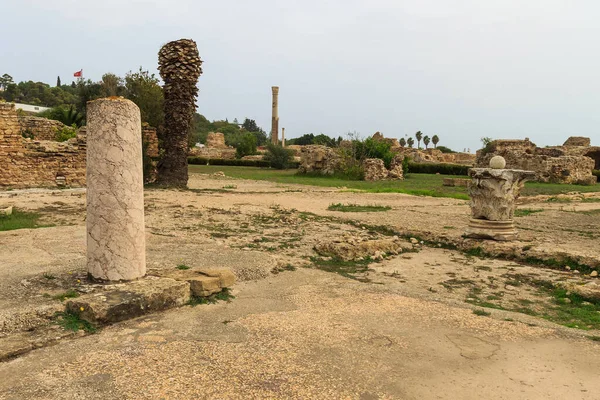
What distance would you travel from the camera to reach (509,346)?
3756 mm

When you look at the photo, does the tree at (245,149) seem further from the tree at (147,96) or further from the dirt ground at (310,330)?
the dirt ground at (310,330)

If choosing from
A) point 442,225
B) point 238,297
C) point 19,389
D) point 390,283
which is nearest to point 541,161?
point 442,225

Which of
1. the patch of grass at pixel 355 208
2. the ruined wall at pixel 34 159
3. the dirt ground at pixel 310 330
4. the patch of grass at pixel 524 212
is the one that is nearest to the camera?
the dirt ground at pixel 310 330

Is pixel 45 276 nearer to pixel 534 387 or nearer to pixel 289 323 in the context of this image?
pixel 289 323

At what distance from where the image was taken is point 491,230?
824 cm

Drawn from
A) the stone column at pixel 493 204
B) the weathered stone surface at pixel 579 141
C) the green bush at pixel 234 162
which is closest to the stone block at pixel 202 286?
the stone column at pixel 493 204

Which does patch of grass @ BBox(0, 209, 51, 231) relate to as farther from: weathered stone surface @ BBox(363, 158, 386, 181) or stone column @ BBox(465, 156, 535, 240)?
weathered stone surface @ BBox(363, 158, 386, 181)

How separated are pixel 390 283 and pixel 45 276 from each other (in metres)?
3.82

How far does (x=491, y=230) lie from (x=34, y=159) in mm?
13793

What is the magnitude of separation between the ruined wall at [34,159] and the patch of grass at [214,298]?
1293 centimetres

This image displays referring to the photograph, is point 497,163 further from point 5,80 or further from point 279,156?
point 5,80

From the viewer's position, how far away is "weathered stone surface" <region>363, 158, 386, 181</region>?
84.6 ft

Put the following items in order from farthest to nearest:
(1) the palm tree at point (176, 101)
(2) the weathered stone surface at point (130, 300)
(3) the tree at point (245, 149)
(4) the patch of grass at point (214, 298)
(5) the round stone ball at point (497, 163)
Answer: (3) the tree at point (245, 149) → (1) the palm tree at point (176, 101) → (5) the round stone ball at point (497, 163) → (4) the patch of grass at point (214, 298) → (2) the weathered stone surface at point (130, 300)

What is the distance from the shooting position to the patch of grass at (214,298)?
4577mm
